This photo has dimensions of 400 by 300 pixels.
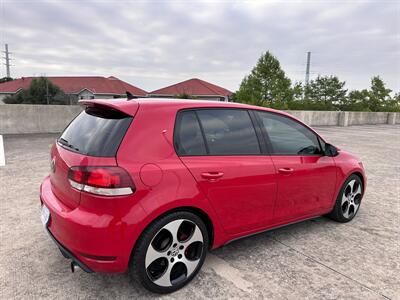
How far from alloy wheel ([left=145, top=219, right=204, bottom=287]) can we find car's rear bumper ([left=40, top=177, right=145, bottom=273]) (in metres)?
0.22

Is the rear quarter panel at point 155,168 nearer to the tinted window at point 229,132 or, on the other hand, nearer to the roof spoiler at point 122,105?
the roof spoiler at point 122,105

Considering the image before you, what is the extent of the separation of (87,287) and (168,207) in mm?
1021

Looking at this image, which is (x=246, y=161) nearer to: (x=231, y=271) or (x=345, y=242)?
(x=231, y=271)

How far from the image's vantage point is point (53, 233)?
2432 mm

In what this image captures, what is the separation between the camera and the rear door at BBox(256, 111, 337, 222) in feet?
10.2

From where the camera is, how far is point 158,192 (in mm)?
2240

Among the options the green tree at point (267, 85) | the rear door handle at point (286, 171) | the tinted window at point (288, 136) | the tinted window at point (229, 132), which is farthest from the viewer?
the green tree at point (267, 85)

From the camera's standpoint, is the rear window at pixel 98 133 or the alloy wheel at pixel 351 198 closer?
the rear window at pixel 98 133

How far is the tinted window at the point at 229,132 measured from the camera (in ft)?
8.87

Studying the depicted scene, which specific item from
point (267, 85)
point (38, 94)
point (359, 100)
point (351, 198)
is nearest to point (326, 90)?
point (359, 100)

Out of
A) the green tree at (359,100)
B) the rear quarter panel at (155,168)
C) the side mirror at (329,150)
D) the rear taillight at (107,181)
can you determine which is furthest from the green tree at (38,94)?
the rear taillight at (107,181)

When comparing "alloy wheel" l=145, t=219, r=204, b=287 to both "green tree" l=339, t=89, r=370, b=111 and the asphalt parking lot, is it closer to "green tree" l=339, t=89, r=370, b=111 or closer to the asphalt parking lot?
the asphalt parking lot

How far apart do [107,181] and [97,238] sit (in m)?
0.41

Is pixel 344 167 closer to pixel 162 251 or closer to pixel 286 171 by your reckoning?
pixel 286 171
